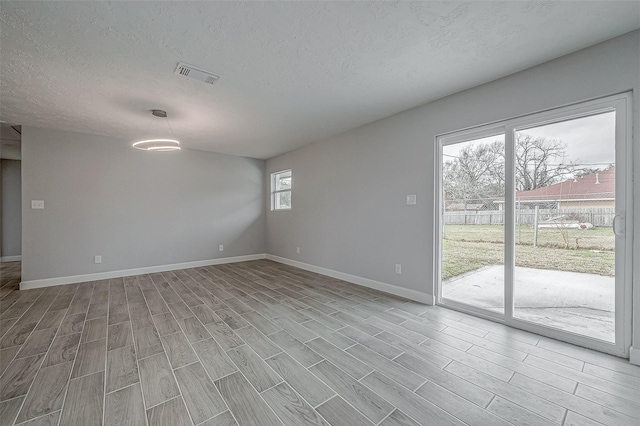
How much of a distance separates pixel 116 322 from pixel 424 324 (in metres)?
3.26

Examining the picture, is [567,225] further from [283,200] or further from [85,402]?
[283,200]

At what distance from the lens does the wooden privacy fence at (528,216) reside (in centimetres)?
207

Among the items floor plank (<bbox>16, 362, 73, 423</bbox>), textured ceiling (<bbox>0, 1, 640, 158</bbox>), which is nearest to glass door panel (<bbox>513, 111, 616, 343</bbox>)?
textured ceiling (<bbox>0, 1, 640, 158</bbox>)

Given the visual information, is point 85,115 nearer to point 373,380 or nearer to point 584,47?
point 373,380

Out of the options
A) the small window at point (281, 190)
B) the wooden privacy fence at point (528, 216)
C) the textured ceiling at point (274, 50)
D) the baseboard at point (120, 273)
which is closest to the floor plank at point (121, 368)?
the textured ceiling at point (274, 50)

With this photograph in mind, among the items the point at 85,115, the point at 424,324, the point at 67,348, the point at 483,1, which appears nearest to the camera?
the point at 483,1

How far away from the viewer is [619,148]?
→ 6.47 ft

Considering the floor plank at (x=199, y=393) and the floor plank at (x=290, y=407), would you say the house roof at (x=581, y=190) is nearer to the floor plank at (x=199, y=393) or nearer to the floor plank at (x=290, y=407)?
the floor plank at (x=290, y=407)

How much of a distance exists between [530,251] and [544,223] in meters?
0.30

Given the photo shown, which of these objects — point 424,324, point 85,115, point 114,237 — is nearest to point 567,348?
point 424,324

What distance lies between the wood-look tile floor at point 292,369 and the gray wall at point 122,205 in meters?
1.34

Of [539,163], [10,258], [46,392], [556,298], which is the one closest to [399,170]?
[539,163]

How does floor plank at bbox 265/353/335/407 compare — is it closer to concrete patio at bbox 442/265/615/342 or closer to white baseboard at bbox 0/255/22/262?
concrete patio at bbox 442/265/615/342

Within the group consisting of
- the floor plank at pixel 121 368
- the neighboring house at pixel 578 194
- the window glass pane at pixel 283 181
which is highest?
the window glass pane at pixel 283 181
